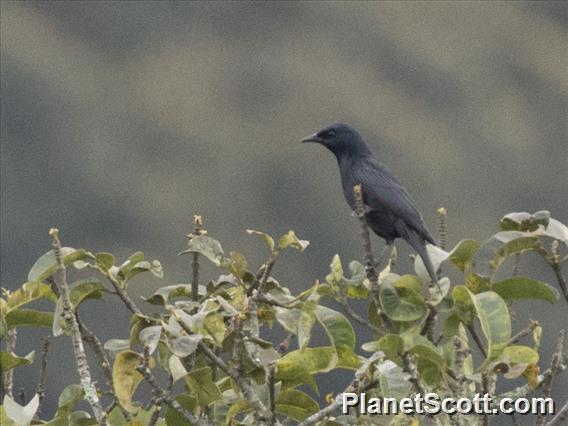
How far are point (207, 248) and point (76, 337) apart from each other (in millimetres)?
401

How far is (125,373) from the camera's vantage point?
2391 millimetres

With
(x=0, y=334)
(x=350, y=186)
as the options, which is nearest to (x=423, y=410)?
(x=0, y=334)

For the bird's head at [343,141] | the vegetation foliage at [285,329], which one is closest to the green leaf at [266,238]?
the vegetation foliage at [285,329]

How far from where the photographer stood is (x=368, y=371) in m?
2.45

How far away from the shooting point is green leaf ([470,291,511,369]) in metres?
2.37

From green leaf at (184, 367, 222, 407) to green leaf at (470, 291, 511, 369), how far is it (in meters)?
0.61

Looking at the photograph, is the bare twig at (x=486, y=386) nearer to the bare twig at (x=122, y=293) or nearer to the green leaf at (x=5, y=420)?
the bare twig at (x=122, y=293)

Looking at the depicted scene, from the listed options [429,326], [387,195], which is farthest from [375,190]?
[429,326]

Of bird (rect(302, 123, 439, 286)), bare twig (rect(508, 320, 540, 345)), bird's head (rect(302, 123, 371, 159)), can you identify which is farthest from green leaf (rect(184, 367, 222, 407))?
bird's head (rect(302, 123, 371, 159))

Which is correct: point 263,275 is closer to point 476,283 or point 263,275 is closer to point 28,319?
point 476,283

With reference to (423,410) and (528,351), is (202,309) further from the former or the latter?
(528,351)

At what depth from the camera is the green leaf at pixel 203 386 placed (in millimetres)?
2420

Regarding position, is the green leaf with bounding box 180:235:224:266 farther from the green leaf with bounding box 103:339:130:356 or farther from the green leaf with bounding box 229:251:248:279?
the green leaf with bounding box 103:339:130:356

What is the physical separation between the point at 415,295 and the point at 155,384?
659 millimetres
